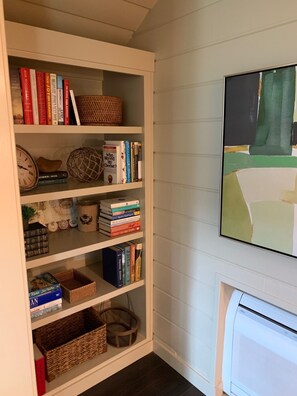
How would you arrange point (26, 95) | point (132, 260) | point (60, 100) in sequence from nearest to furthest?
1. point (26, 95)
2. point (60, 100)
3. point (132, 260)

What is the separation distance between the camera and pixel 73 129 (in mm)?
1553

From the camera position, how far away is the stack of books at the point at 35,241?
5.11 ft

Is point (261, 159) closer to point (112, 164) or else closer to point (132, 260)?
point (112, 164)

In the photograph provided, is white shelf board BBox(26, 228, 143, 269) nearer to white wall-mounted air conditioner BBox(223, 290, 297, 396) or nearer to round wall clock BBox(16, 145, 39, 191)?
round wall clock BBox(16, 145, 39, 191)

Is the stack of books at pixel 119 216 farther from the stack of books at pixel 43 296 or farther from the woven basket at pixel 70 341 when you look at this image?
the woven basket at pixel 70 341

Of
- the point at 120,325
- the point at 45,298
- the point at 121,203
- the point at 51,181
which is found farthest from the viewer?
the point at 120,325

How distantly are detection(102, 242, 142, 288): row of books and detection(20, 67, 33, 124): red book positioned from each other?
92 cm

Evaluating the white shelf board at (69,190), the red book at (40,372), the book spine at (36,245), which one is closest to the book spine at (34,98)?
the white shelf board at (69,190)

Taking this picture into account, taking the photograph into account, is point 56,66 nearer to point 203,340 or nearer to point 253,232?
point 253,232

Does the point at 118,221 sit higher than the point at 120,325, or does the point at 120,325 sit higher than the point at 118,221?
the point at 118,221

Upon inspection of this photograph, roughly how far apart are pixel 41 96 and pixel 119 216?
30.9 inches

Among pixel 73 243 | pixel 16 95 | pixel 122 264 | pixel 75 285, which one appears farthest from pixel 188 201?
→ pixel 16 95

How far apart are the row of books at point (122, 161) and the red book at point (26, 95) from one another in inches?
19.6

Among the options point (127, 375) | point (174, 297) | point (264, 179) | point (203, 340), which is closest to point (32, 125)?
point (264, 179)
